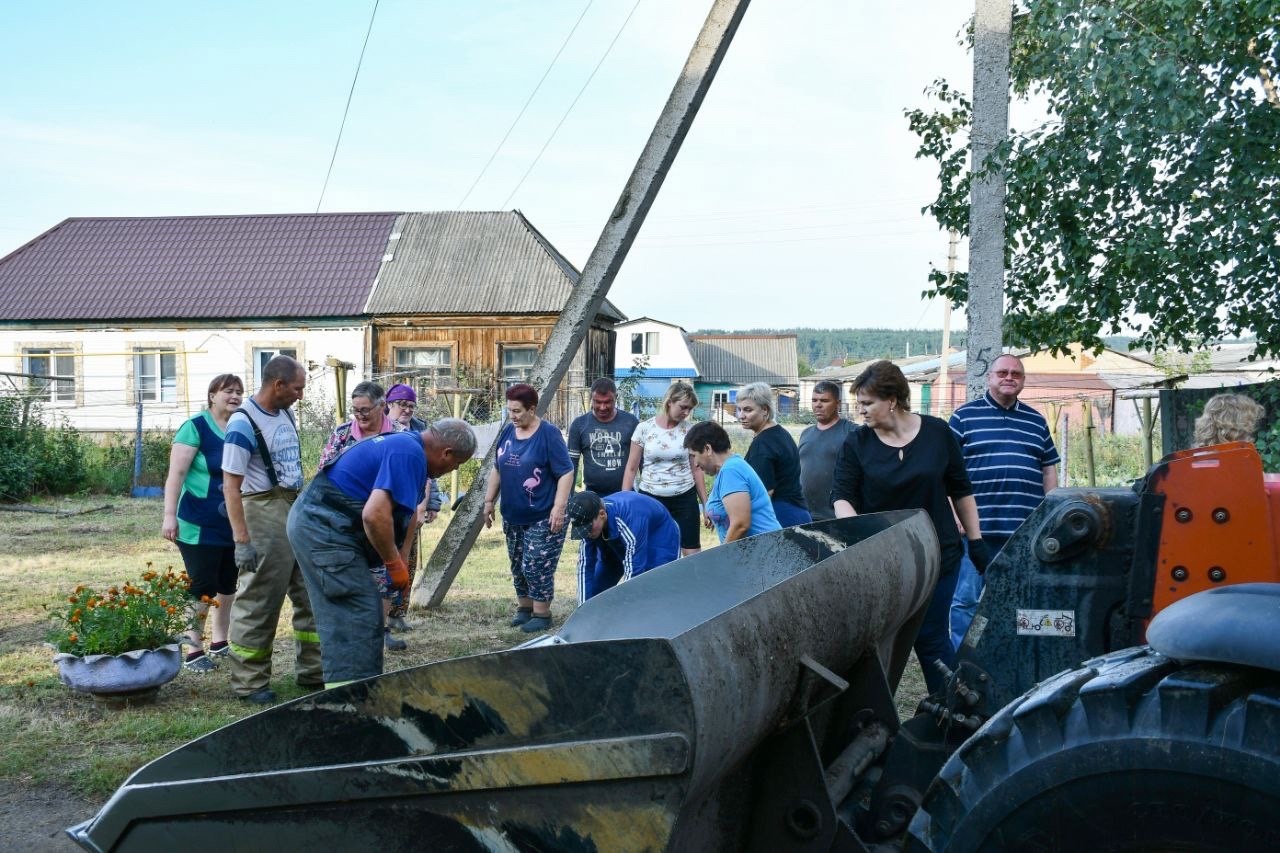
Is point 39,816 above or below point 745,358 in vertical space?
below

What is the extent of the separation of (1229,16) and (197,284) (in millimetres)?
24211

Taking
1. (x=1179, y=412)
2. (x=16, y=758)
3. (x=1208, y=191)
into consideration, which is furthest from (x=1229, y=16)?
(x=16, y=758)

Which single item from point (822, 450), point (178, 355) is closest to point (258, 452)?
point (822, 450)

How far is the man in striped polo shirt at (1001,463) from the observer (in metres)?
5.52

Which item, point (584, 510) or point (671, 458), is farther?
point (671, 458)

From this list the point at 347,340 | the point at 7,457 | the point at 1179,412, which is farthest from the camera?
the point at 347,340

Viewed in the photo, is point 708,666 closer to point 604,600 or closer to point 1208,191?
point 604,600

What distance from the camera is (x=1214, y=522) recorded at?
7.81 ft

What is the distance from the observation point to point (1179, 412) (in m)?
8.92

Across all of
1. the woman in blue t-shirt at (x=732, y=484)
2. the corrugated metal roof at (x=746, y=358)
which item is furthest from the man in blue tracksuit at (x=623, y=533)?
the corrugated metal roof at (x=746, y=358)

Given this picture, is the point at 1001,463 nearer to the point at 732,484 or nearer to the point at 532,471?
the point at 732,484

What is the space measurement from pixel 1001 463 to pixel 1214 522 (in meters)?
3.21

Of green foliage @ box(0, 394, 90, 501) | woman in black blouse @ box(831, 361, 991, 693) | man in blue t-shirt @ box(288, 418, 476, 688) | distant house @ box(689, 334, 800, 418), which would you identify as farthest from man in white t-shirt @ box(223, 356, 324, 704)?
distant house @ box(689, 334, 800, 418)

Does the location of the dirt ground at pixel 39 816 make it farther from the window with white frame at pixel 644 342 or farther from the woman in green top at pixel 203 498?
the window with white frame at pixel 644 342
